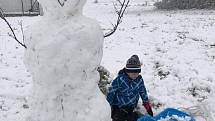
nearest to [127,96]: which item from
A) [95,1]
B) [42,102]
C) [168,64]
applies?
[42,102]

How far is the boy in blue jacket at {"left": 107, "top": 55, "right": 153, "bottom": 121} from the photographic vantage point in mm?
6277

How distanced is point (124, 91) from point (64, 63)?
102 inches

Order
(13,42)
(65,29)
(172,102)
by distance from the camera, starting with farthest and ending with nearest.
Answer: (13,42) → (172,102) → (65,29)

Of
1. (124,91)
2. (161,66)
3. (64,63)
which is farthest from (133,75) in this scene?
(161,66)

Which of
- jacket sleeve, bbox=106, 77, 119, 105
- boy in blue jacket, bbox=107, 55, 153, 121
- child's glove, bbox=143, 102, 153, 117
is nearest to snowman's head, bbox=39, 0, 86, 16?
boy in blue jacket, bbox=107, 55, 153, 121

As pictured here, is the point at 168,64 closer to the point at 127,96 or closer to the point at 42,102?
the point at 127,96

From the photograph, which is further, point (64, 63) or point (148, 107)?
point (148, 107)

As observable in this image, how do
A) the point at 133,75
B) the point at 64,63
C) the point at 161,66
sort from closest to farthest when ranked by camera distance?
1. the point at 64,63
2. the point at 133,75
3. the point at 161,66

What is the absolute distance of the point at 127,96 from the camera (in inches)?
251

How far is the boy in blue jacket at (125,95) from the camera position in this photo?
628 cm

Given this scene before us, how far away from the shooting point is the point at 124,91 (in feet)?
20.8

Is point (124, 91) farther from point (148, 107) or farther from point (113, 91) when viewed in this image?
point (148, 107)

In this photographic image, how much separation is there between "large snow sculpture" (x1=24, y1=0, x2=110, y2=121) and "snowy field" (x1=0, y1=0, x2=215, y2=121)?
221 cm

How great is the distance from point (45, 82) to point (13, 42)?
786cm
